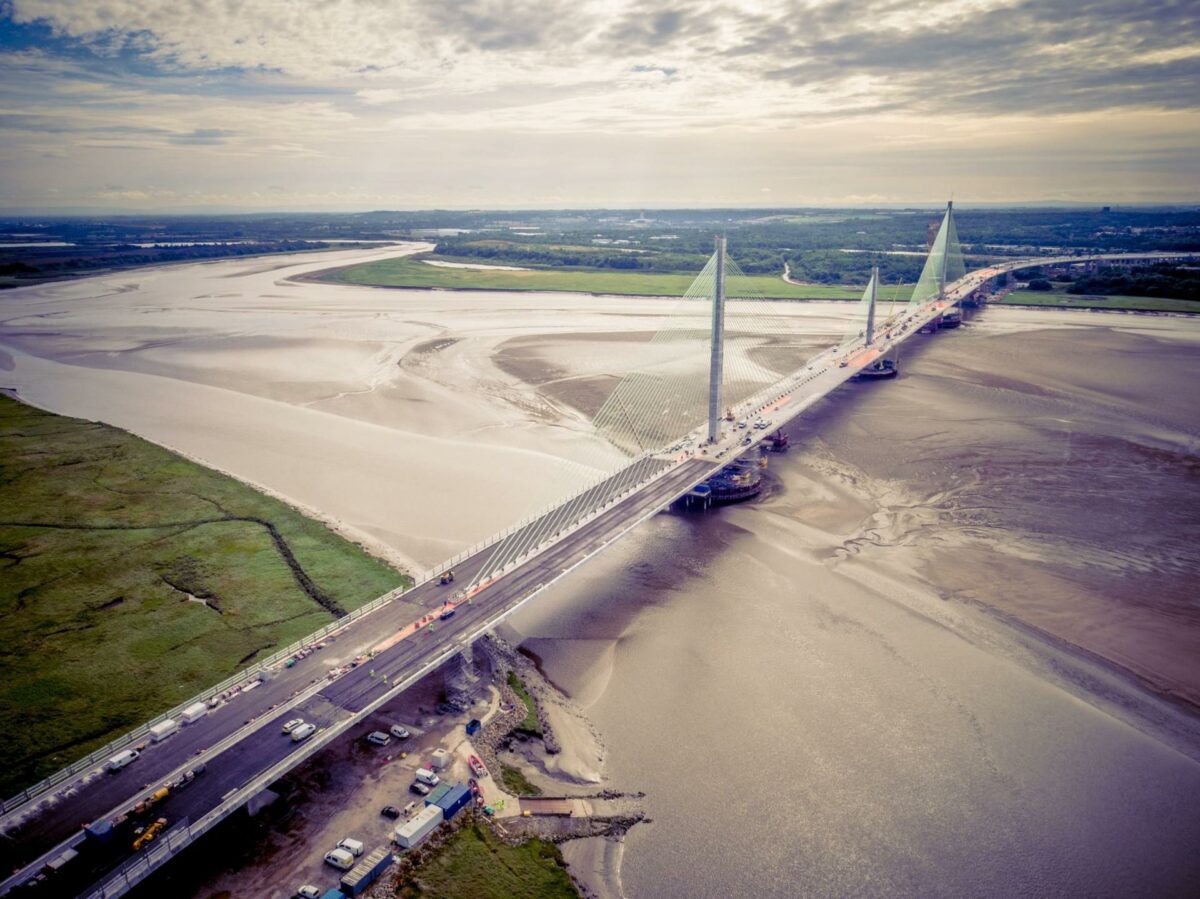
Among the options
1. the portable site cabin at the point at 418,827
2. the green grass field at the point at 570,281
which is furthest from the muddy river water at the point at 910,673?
the green grass field at the point at 570,281

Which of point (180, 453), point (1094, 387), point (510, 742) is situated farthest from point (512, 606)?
point (1094, 387)

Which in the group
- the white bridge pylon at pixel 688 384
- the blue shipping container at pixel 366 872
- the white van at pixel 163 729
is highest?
the white bridge pylon at pixel 688 384

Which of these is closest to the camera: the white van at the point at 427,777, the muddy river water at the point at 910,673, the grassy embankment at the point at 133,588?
the muddy river water at the point at 910,673

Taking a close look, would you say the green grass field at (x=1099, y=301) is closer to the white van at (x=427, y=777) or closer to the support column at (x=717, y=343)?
the support column at (x=717, y=343)

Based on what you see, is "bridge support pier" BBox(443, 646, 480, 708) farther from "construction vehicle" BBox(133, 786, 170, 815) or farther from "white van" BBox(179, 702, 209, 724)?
"construction vehicle" BBox(133, 786, 170, 815)

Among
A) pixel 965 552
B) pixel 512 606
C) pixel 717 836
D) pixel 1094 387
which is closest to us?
pixel 717 836

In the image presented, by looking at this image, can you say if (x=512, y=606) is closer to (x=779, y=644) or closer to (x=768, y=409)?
(x=779, y=644)

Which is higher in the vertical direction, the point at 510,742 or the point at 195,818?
the point at 195,818
